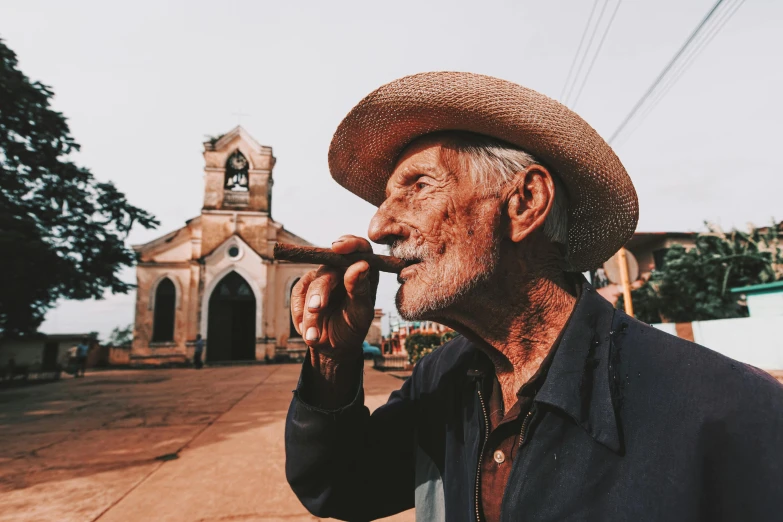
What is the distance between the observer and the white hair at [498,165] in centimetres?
140

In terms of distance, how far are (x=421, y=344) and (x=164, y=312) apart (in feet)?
48.0

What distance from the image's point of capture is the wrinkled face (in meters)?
1.31

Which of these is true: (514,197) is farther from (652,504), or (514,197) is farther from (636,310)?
(636,310)

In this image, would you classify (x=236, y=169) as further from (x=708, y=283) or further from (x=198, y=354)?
(x=708, y=283)

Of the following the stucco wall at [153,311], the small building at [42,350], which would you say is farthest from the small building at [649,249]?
the small building at [42,350]

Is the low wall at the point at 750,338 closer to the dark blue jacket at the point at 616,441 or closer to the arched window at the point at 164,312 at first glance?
the dark blue jacket at the point at 616,441

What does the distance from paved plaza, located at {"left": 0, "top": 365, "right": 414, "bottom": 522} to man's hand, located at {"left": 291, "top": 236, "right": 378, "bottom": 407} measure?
1.66m

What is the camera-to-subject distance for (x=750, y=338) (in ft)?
22.2

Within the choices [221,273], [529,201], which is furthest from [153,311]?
[529,201]

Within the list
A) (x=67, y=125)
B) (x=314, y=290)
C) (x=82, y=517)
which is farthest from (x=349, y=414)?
(x=67, y=125)

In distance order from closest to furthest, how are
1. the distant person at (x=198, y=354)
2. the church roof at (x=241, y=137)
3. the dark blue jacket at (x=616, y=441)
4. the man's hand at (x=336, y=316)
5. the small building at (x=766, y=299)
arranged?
the dark blue jacket at (x=616, y=441)
the man's hand at (x=336, y=316)
the small building at (x=766, y=299)
the distant person at (x=198, y=354)
the church roof at (x=241, y=137)

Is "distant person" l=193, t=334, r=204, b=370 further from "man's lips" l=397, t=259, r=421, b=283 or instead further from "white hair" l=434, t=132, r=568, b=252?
"white hair" l=434, t=132, r=568, b=252

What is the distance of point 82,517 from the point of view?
2.48 metres

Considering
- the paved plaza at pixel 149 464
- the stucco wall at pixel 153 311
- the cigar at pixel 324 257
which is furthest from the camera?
the stucco wall at pixel 153 311
